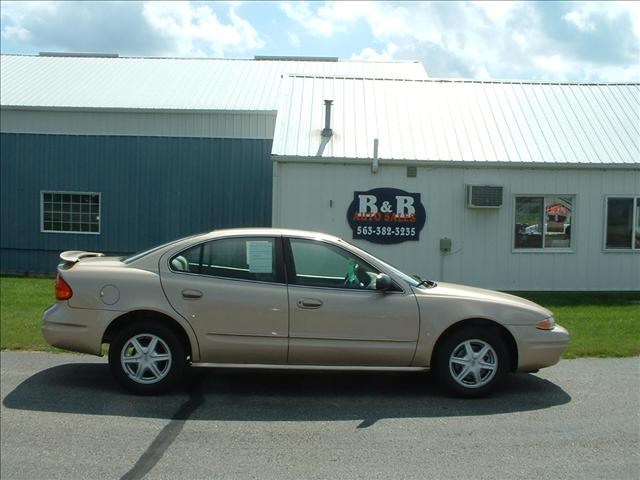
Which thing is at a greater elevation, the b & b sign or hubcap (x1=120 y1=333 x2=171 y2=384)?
the b & b sign

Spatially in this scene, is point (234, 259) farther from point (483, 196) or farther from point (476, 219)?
point (476, 219)

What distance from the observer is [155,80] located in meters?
21.7

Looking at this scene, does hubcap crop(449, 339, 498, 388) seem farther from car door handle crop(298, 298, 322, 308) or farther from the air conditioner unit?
the air conditioner unit

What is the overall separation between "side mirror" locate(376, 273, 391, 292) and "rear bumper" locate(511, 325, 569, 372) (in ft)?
4.14

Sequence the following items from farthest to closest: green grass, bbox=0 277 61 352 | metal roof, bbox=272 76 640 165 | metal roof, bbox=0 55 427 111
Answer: metal roof, bbox=0 55 427 111 → metal roof, bbox=272 76 640 165 → green grass, bbox=0 277 61 352

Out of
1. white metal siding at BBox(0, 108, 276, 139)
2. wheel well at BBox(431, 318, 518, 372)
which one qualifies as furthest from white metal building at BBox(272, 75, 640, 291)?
wheel well at BBox(431, 318, 518, 372)

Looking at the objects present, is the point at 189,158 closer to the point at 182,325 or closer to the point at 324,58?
the point at 324,58

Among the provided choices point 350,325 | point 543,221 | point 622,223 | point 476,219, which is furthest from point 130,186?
point 350,325

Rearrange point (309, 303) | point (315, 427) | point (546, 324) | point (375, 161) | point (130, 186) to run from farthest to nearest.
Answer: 1. point (130, 186)
2. point (375, 161)
3. point (546, 324)
4. point (309, 303)
5. point (315, 427)

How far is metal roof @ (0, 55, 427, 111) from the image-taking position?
19516mm

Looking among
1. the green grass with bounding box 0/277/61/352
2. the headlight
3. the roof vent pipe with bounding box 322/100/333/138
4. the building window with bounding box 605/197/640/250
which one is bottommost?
the green grass with bounding box 0/277/61/352

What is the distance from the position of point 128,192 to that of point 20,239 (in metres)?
3.21

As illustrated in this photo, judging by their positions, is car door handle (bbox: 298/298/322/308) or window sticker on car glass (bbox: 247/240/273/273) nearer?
car door handle (bbox: 298/298/322/308)

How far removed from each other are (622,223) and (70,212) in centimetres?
1373
